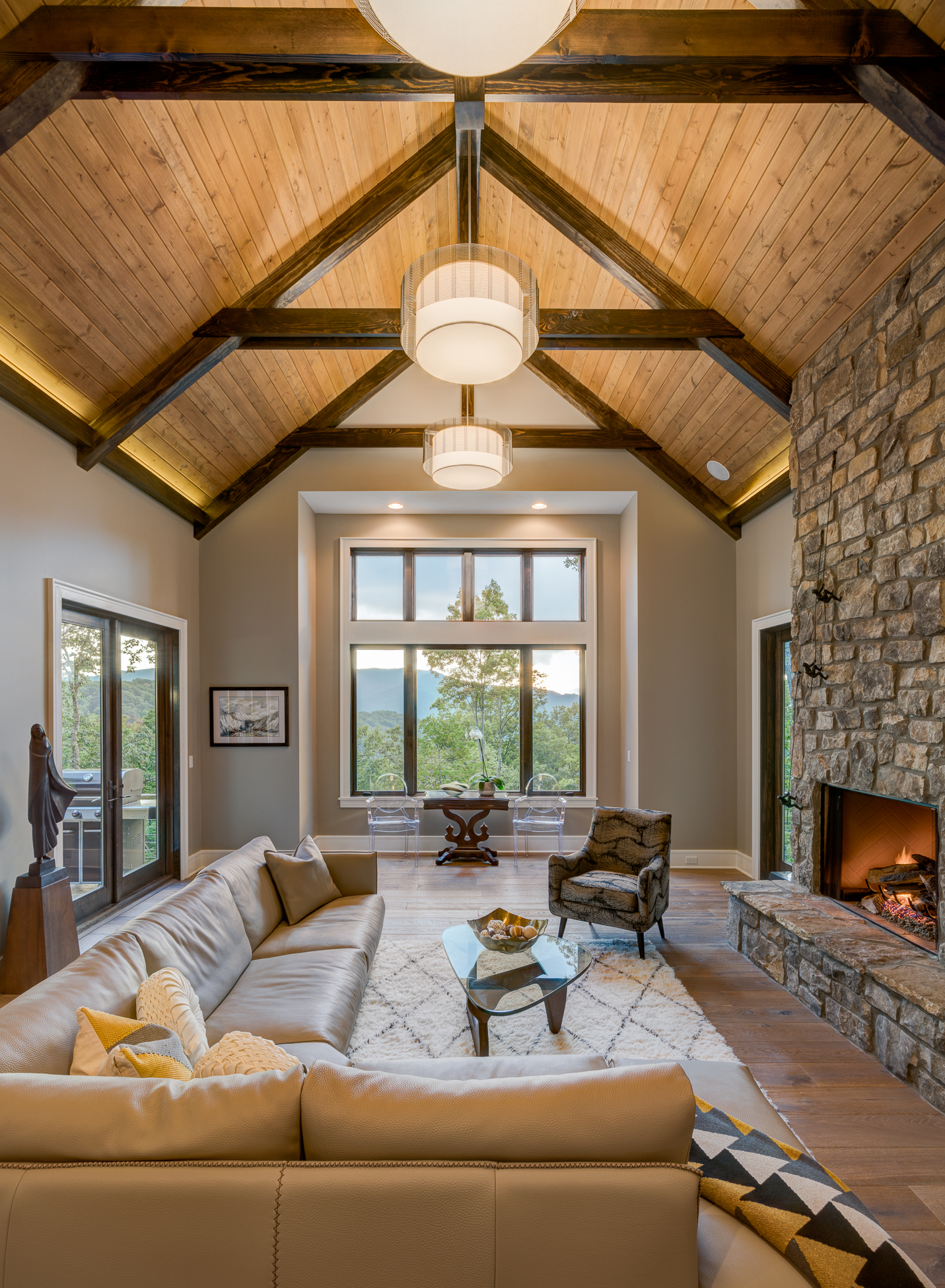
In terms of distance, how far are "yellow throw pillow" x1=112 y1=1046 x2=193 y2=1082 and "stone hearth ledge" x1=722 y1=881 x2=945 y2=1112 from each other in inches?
101

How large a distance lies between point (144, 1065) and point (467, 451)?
3.68m

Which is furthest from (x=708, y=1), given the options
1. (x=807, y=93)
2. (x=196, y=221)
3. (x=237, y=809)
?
(x=237, y=809)

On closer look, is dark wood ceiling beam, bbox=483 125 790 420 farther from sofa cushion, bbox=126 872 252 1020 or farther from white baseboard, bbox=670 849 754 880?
sofa cushion, bbox=126 872 252 1020

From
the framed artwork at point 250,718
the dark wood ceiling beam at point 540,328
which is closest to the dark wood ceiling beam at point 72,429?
the dark wood ceiling beam at point 540,328

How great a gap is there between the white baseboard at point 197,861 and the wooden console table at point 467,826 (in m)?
1.87

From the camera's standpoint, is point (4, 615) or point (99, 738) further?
point (99, 738)

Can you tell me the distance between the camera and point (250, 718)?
21.5 ft

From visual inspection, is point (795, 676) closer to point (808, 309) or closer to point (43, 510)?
point (808, 309)

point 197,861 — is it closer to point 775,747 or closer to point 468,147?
point 775,747

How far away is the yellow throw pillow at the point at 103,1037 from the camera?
5.55 ft

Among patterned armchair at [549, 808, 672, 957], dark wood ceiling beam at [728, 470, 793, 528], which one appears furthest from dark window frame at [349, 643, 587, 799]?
patterned armchair at [549, 808, 672, 957]

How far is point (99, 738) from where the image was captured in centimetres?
499

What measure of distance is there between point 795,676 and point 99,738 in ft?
14.9

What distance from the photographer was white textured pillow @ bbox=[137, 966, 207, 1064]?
6.40 feet
